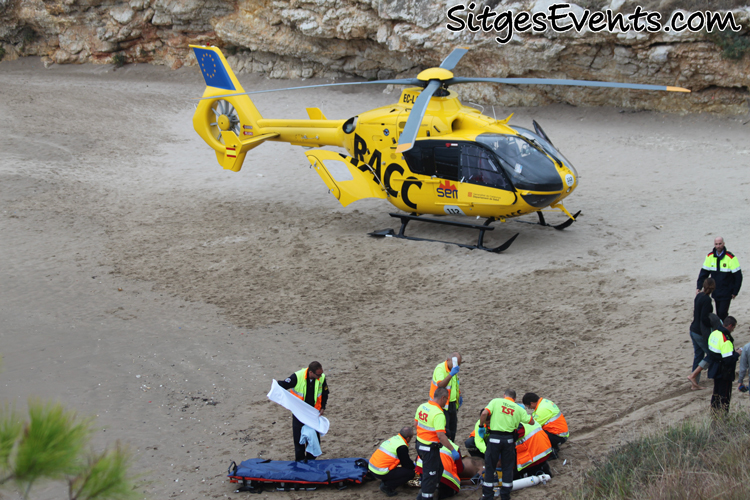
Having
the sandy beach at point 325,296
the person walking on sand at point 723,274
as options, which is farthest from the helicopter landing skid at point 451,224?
the person walking on sand at point 723,274

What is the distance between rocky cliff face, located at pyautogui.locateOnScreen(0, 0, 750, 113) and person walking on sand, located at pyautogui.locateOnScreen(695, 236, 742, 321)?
11266mm

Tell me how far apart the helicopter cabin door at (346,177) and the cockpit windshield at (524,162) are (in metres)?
2.50

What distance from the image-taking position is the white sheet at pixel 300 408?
632 centimetres

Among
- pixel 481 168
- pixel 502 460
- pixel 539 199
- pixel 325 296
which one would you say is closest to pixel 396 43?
pixel 481 168

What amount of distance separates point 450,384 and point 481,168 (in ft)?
19.1

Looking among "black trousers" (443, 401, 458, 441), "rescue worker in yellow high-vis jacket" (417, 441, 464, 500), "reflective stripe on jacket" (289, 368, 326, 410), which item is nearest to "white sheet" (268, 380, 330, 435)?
"reflective stripe on jacket" (289, 368, 326, 410)

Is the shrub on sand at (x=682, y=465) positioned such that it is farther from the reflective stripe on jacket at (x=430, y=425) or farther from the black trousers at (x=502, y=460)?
the reflective stripe on jacket at (x=430, y=425)

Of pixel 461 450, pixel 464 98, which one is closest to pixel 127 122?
pixel 464 98

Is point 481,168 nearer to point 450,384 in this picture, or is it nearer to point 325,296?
point 325,296

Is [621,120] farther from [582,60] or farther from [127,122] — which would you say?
[127,122]

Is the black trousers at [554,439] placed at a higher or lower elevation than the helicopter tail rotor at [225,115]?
lower

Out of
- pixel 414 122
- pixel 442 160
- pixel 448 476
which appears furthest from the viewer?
pixel 442 160

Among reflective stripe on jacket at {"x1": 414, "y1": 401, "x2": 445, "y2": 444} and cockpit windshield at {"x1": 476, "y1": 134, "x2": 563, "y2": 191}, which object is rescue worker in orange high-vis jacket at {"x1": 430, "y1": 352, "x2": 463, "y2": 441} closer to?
reflective stripe on jacket at {"x1": 414, "y1": 401, "x2": 445, "y2": 444}

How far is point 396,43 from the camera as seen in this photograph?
2144 cm
